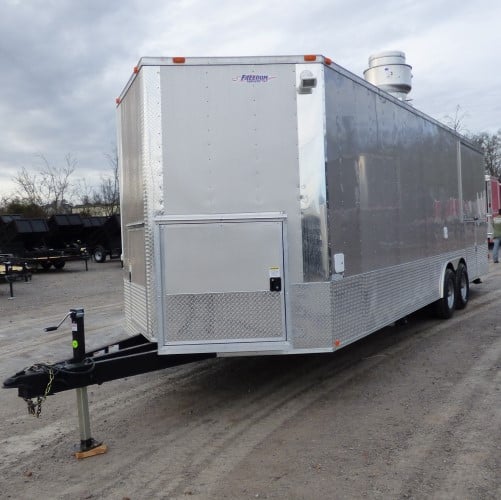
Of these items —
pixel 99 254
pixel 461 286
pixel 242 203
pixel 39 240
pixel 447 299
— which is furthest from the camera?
pixel 99 254

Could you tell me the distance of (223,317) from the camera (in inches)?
187

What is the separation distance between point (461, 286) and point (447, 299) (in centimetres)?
97

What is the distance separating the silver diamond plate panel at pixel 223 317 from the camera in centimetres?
472

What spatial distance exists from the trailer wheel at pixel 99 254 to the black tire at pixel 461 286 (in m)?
19.8

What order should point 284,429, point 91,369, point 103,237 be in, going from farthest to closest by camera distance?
point 103,237
point 284,429
point 91,369

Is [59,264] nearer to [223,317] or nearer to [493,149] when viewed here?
[223,317]

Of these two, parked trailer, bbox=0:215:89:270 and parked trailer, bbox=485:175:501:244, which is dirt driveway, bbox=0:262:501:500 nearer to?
parked trailer, bbox=485:175:501:244

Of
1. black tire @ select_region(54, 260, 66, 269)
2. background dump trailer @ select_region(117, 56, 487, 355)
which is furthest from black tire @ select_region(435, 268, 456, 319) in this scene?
black tire @ select_region(54, 260, 66, 269)

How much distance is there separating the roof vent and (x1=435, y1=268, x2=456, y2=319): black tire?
2.90 meters

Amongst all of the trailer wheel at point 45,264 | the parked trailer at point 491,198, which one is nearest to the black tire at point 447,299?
the parked trailer at point 491,198

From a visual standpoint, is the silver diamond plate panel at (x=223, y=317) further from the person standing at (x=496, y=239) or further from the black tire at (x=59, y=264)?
the black tire at (x=59, y=264)

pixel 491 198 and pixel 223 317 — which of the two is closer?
pixel 223 317

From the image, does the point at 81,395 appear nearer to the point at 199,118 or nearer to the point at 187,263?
the point at 187,263

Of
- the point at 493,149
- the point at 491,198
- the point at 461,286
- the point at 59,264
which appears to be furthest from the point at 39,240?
the point at 493,149
